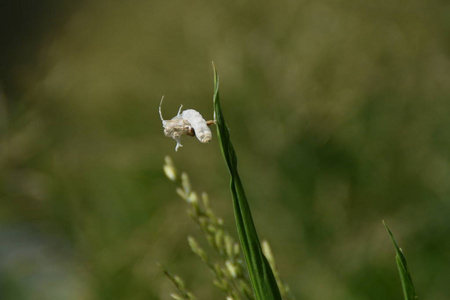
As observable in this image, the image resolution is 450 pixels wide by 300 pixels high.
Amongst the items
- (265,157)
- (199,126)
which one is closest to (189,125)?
(199,126)

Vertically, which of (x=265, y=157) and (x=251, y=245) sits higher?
(x=265, y=157)

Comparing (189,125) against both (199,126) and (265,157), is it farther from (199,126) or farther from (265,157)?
(265,157)

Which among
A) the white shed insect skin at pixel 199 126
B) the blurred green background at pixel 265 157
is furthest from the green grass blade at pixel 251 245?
the blurred green background at pixel 265 157

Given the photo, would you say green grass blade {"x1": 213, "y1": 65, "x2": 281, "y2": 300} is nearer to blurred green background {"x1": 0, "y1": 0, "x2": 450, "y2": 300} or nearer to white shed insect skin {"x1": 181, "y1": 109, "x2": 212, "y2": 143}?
white shed insect skin {"x1": 181, "y1": 109, "x2": 212, "y2": 143}

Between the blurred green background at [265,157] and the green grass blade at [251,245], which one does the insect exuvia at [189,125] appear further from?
the blurred green background at [265,157]

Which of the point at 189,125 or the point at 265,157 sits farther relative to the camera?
the point at 265,157

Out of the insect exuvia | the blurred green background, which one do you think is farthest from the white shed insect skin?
the blurred green background

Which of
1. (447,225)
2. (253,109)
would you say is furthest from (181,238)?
(447,225)

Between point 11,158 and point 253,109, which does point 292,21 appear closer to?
point 253,109

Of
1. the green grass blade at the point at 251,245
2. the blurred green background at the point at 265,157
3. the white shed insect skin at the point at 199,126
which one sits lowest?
the green grass blade at the point at 251,245
